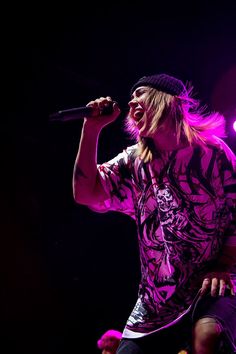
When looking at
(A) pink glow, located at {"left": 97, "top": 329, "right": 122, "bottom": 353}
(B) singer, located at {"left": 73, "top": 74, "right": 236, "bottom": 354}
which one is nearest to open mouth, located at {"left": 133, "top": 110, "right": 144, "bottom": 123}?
(B) singer, located at {"left": 73, "top": 74, "right": 236, "bottom": 354}

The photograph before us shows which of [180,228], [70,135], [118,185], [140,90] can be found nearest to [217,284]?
[180,228]

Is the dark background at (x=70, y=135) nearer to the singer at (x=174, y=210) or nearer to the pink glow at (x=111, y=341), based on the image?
the pink glow at (x=111, y=341)

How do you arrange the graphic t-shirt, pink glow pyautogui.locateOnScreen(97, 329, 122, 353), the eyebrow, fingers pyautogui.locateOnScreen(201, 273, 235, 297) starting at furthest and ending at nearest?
pink glow pyautogui.locateOnScreen(97, 329, 122, 353)
the eyebrow
the graphic t-shirt
fingers pyautogui.locateOnScreen(201, 273, 235, 297)

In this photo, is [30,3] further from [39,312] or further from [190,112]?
[39,312]

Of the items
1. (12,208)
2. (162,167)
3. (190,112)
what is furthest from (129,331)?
(12,208)

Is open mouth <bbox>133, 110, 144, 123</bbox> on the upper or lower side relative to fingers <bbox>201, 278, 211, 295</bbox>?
upper

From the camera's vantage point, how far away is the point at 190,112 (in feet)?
7.61

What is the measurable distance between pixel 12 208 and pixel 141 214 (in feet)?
9.44

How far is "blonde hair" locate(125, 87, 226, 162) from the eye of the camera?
209 centimetres

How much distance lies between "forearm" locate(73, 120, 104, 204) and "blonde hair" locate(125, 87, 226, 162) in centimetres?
24

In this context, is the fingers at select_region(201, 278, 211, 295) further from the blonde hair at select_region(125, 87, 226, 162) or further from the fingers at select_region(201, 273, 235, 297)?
the blonde hair at select_region(125, 87, 226, 162)

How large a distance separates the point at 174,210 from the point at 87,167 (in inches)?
20.1

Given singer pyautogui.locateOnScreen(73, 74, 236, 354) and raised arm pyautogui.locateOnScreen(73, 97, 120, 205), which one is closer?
singer pyautogui.locateOnScreen(73, 74, 236, 354)

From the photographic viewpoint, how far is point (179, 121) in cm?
217
